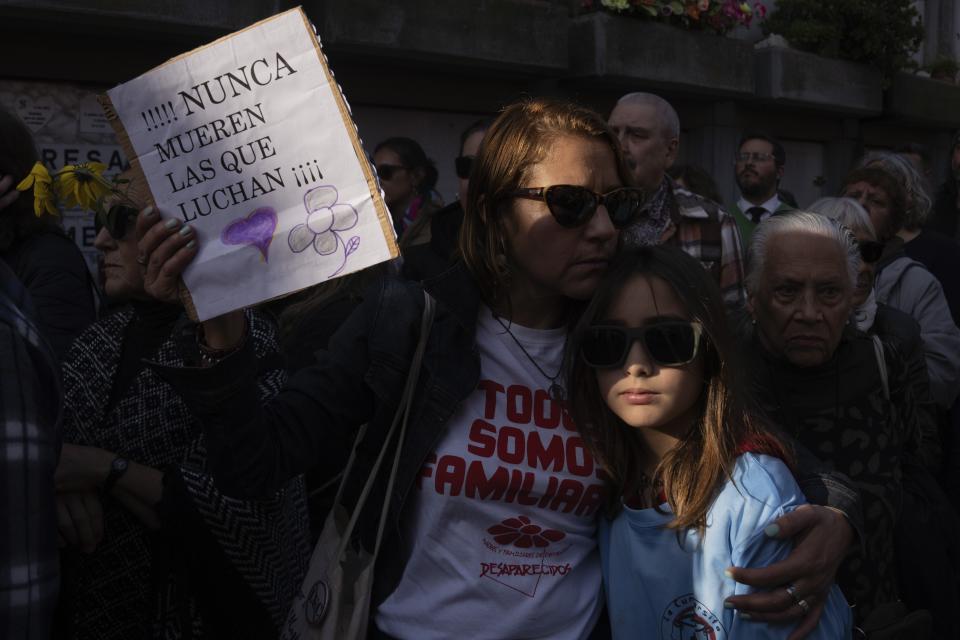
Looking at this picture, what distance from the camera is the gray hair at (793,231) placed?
8.61 ft

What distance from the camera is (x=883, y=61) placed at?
12.0 metres

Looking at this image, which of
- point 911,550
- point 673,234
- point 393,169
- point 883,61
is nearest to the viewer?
point 911,550

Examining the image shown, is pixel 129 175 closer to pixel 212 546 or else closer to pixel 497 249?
pixel 497 249

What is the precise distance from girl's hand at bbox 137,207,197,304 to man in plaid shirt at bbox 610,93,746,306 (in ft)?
9.32

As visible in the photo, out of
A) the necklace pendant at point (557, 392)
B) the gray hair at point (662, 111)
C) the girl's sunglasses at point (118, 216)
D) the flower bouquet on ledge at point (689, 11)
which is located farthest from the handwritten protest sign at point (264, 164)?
the flower bouquet on ledge at point (689, 11)

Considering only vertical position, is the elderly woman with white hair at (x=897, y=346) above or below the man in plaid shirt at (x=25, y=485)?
below

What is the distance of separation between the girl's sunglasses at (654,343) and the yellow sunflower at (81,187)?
3.18 ft

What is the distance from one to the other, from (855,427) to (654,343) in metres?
0.87

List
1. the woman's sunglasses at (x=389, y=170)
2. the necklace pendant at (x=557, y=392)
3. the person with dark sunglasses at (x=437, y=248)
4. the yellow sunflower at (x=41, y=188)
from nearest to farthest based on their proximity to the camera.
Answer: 1. the yellow sunflower at (x=41, y=188)
2. the necklace pendant at (x=557, y=392)
3. the person with dark sunglasses at (x=437, y=248)
4. the woman's sunglasses at (x=389, y=170)

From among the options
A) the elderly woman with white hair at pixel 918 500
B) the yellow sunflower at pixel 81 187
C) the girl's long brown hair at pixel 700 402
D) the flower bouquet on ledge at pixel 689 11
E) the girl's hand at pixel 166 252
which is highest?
the flower bouquet on ledge at pixel 689 11

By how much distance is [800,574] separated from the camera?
1726mm

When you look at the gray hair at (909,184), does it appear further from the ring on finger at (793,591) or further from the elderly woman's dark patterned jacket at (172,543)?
the elderly woman's dark patterned jacket at (172,543)

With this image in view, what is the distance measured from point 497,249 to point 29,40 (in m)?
5.29

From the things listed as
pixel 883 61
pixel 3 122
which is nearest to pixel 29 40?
pixel 3 122
